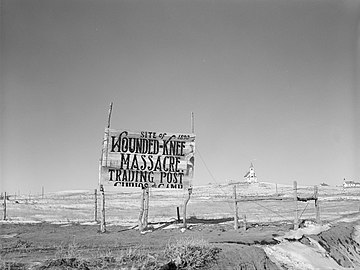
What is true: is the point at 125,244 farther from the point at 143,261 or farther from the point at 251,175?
the point at 251,175

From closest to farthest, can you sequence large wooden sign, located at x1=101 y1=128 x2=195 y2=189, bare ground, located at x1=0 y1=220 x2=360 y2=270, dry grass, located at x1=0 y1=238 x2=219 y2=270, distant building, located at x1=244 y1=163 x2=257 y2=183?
1. dry grass, located at x1=0 y1=238 x2=219 y2=270
2. bare ground, located at x1=0 y1=220 x2=360 y2=270
3. large wooden sign, located at x1=101 y1=128 x2=195 y2=189
4. distant building, located at x1=244 y1=163 x2=257 y2=183

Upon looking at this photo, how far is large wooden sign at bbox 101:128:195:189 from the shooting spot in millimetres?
16750

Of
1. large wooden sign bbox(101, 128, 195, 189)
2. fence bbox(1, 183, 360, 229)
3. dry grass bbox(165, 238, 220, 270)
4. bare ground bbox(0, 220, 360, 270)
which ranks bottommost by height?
fence bbox(1, 183, 360, 229)

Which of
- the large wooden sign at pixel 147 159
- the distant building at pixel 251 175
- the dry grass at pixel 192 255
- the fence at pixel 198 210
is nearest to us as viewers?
the dry grass at pixel 192 255

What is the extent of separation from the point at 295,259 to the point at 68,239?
8094 millimetres

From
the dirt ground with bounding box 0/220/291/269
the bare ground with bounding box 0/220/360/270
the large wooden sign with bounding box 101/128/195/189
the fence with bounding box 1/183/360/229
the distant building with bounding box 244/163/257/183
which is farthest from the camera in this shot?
the distant building with bounding box 244/163/257/183

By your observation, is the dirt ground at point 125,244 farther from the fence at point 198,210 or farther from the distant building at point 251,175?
the distant building at point 251,175

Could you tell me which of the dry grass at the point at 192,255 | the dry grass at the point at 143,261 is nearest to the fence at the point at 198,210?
the dry grass at the point at 192,255

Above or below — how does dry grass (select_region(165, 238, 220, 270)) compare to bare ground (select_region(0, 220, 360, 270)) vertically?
above

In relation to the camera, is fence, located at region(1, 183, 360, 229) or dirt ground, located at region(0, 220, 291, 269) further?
fence, located at region(1, 183, 360, 229)

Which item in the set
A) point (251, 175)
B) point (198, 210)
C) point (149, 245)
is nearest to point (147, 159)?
point (149, 245)

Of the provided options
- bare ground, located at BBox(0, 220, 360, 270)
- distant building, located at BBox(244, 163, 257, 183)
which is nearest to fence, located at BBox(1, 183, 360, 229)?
bare ground, located at BBox(0, 220, 360, 270)

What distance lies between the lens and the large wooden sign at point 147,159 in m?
16.8

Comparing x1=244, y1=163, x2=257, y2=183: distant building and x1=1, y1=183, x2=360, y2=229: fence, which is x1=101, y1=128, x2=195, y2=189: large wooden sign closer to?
x1=1, y1=183, x2=360, y2=229: fence
